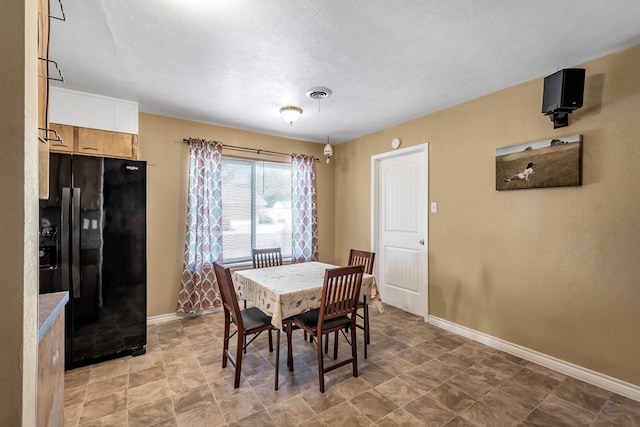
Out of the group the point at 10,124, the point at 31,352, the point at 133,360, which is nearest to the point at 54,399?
the point at 31,352

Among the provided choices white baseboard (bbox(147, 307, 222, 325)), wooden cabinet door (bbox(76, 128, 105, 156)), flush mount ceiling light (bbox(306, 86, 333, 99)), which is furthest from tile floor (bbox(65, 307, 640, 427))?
flush mount ceiling light (bbox(306, 86, 333, 99))

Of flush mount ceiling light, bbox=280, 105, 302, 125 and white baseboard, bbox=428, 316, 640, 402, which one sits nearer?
white baseboard, bbox=428, 316, 640, 402

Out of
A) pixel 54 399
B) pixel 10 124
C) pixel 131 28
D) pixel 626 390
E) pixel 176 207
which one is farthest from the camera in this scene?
pixel 176 207

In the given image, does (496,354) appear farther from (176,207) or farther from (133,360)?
(176,207)

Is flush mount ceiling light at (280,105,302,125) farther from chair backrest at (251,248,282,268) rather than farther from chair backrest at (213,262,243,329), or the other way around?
chair backrest at (213,262,243,329)

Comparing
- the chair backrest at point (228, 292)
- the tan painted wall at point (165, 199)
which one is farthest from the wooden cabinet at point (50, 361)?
the tan painted wall at point (165, 199)

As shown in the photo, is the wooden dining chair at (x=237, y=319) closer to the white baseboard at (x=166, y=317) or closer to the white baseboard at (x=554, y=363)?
the white baseboard at (x=166, y=317)

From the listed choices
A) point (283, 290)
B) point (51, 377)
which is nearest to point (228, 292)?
point (283, 290)

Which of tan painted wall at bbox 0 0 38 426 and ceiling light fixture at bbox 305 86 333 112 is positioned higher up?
ceiling light fixture at bbox 305 86 333 112

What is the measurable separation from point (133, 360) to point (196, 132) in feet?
8.77

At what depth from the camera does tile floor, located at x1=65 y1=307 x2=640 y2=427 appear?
1.85 m

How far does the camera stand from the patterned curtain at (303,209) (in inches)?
176

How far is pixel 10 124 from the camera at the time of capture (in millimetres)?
630

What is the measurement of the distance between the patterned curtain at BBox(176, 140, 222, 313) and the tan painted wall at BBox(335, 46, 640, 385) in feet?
8.90
